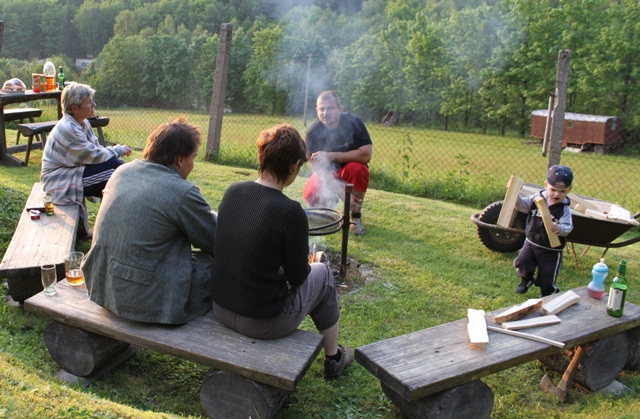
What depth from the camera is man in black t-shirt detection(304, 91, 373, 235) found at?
5453 millimetres

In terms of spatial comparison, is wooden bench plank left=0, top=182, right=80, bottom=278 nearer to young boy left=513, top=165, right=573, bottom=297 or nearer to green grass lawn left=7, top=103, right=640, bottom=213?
green grass lawn left=7, top=103, right=640, bottom=213

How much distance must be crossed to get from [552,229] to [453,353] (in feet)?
6.09

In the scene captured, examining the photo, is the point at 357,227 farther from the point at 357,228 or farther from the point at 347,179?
the point at 347,179

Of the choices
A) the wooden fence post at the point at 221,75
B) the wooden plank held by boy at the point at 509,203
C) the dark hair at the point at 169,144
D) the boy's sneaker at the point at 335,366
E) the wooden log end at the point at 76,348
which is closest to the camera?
the dark hair at the point at 169,144

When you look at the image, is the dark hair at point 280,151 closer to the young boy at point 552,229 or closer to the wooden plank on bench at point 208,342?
the wooden plank on bench at point 208,342

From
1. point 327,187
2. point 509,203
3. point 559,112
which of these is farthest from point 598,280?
point 559,112

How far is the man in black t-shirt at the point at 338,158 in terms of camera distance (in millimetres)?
5453

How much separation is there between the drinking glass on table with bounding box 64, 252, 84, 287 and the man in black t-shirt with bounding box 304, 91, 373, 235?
2.80 metres

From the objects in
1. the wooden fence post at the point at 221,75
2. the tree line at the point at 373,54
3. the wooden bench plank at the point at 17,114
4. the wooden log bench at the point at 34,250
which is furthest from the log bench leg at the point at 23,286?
the tree line at the point at 373,54

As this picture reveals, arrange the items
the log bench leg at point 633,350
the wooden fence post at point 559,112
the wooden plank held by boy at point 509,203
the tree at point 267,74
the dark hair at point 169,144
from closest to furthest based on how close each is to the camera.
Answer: the dark hair at point 169,144
the log bench leg at point 633,350
the wooden plank held by boy at point 509,203
the wooden fence post at point 559,112
the tree at point 267,74

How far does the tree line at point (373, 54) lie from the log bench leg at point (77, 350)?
9.05 meters

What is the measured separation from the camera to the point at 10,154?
769 cm

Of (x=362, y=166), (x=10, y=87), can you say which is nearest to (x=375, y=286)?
(x=362, y=166)

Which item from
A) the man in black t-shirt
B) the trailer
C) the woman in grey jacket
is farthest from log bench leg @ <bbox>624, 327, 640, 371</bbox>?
the trailer
